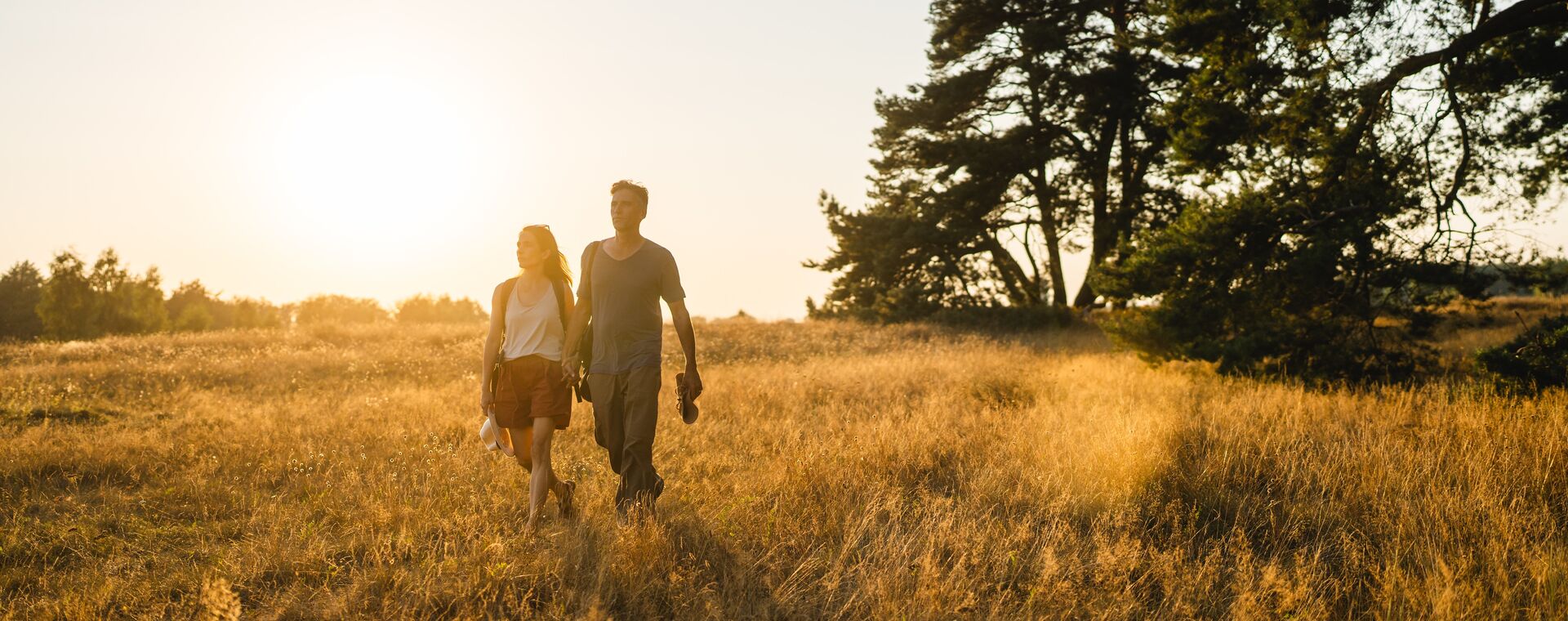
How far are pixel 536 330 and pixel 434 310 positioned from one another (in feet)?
137

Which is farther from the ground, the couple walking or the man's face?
the man's face

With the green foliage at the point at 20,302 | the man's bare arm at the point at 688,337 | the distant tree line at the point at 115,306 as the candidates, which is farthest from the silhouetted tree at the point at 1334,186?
the green foliage at the point at 20,302

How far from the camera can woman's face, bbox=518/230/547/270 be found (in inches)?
198

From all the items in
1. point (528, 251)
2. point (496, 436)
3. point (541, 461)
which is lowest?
point (541, 461)

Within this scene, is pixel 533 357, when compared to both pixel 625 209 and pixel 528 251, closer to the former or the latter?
pixel 528 251

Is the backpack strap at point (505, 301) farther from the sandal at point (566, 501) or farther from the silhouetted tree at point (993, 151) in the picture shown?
the silhouetted tree at point (993, 151)

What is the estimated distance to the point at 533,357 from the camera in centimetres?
494

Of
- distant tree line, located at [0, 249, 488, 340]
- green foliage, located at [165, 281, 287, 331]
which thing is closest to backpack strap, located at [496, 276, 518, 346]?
distant tree line, located at [0, 249, 488, 340]

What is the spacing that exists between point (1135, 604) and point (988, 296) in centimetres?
1899

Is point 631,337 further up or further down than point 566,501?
further up

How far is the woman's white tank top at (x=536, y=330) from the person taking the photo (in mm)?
4953

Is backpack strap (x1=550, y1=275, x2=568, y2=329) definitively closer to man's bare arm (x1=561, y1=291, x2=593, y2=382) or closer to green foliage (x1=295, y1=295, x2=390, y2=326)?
man's bare arm (x1=561, y1=291, x2=593, y2=382)

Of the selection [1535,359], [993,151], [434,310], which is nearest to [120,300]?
[434,310]

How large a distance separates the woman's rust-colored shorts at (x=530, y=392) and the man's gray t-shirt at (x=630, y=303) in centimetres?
32
